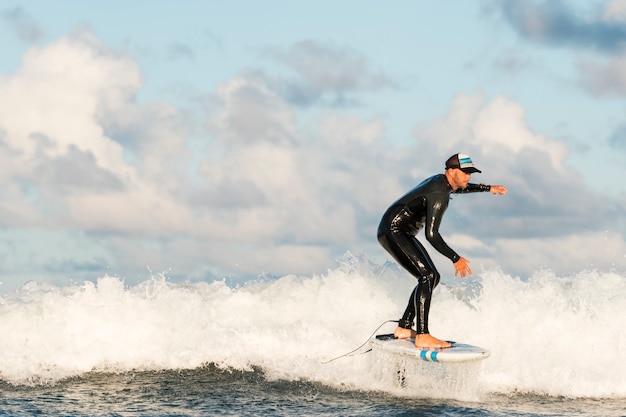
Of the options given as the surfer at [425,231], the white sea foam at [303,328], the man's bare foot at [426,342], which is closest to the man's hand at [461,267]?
the surfer at [425,231]

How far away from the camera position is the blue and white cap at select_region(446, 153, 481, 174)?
10445 mm

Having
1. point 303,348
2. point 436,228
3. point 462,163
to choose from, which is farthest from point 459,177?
point 303,348

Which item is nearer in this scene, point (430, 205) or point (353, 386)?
point (430, 205)

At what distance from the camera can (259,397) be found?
34.3 feet

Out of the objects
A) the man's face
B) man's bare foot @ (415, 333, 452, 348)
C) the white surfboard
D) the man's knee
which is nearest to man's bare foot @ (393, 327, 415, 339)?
the white surfboard

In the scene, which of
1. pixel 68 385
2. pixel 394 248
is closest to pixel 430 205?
pixel 394 248

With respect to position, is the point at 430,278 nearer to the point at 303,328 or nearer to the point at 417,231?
the point at 417,231

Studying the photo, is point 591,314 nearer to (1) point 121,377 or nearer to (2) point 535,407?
(2) point 535,407

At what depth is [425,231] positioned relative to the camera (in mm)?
10125

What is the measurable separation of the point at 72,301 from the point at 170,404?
4.46m

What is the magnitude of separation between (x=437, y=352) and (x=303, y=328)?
129 inches

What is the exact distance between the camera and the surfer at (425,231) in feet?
33.3

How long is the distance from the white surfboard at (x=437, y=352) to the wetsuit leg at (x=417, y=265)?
29cm

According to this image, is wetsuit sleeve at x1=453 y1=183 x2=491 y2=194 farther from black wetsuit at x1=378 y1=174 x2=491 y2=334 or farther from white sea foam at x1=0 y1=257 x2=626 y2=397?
white sea foam at x1=0 y1=257 x2=626 y2=397
